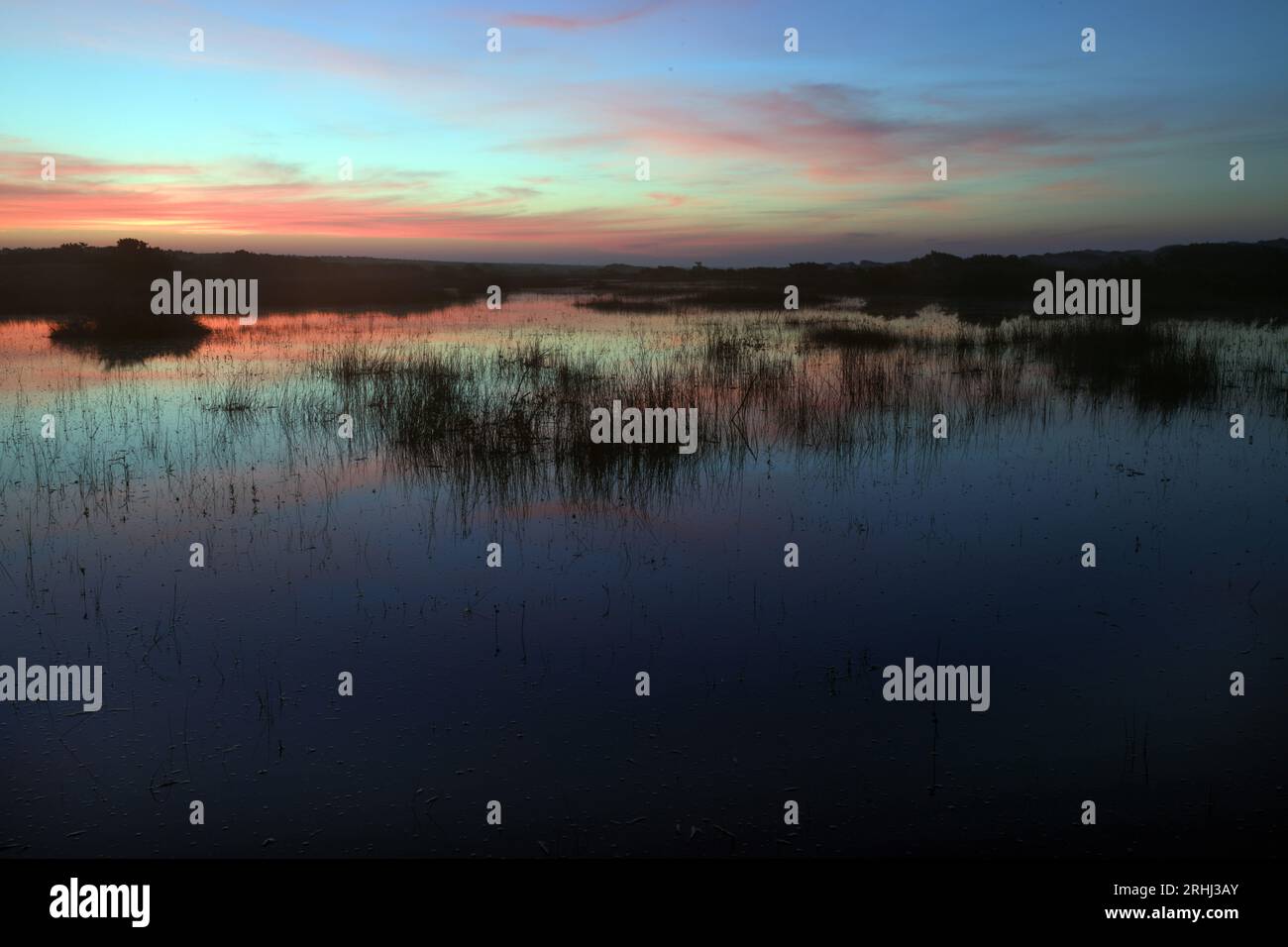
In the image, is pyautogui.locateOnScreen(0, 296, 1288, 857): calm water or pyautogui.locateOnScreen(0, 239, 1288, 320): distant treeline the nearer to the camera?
pyautogui.locateOnScreen(0, 296, 1288, 857): calm water

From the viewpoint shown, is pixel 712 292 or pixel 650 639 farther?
pixel 712 292

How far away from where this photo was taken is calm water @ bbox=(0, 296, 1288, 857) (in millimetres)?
4473

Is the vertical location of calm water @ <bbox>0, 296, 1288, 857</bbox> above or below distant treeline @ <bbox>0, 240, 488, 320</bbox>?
below

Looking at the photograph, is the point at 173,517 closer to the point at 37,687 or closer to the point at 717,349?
the point at 37,687

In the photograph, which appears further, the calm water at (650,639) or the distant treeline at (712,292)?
the distant treeline at (712,292)

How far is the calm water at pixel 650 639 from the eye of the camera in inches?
176

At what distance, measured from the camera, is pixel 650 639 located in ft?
21.4

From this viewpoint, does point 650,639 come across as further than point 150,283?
No

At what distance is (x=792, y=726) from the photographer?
5.30 m

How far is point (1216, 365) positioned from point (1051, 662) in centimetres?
1485

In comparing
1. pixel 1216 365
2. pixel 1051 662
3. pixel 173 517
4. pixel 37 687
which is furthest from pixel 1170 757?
pixel 1216 365

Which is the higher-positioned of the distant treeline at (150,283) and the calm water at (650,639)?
the distant treeline at (150,283)
